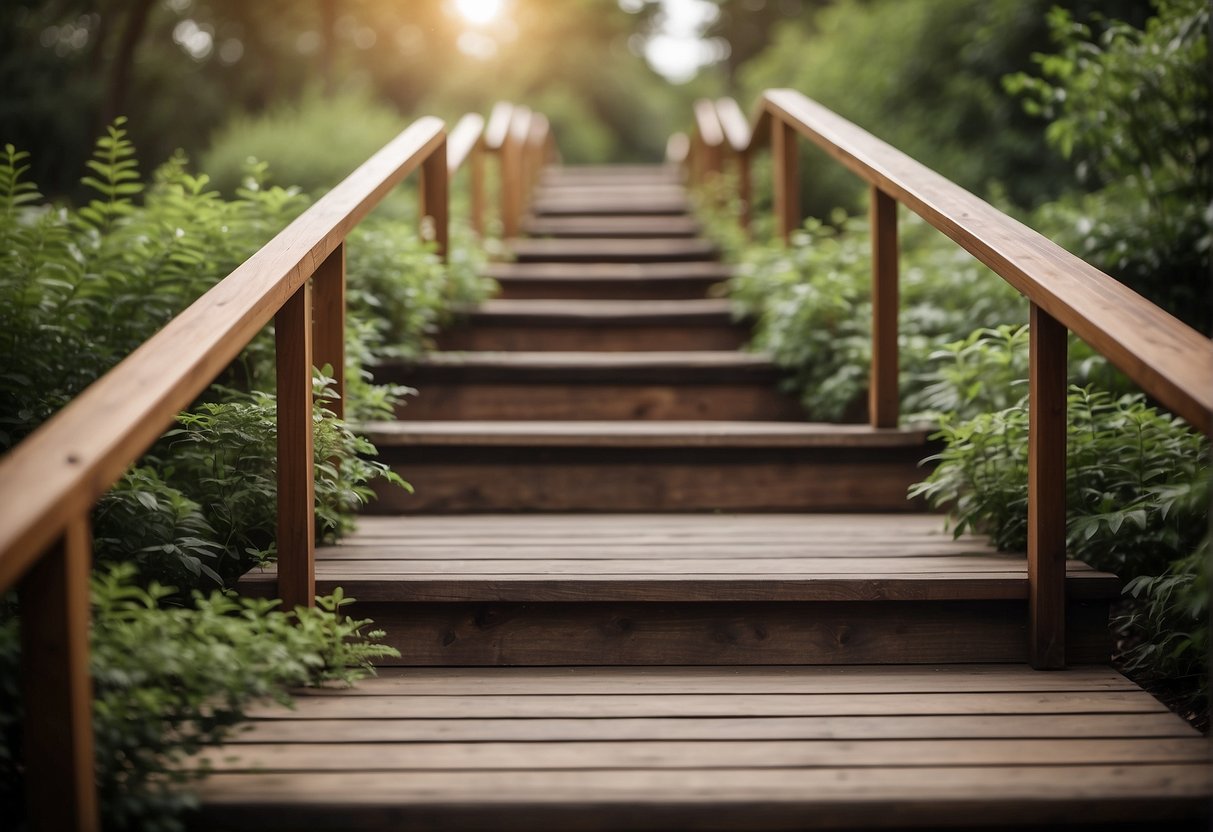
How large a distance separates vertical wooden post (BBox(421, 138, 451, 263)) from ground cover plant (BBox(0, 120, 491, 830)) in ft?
1.09

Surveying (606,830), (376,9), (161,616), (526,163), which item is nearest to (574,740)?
(606,830)

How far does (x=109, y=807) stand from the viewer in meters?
1.41

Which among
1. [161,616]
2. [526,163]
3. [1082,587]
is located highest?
[526,163]

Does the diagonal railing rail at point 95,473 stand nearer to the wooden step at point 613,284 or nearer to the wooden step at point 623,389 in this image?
the wooden step at point 623,389

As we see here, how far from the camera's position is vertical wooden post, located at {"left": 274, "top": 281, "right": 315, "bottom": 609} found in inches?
74.6

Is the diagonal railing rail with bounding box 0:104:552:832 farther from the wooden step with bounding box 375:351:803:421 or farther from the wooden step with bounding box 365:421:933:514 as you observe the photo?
the wooden step with bounding box 375:351:803:421

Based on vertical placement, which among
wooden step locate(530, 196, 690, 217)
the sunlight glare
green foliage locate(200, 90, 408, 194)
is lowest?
wooden step locate(530, 196, 690, 217)

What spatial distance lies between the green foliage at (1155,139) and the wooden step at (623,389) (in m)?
1.27

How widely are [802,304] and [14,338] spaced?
229 cm

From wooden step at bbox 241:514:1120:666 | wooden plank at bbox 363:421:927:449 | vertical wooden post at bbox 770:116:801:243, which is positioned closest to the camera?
wooden step at bbox 241:514:1120:666

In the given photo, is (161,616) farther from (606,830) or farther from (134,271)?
(134,271)

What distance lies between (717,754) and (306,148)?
20.1 feet

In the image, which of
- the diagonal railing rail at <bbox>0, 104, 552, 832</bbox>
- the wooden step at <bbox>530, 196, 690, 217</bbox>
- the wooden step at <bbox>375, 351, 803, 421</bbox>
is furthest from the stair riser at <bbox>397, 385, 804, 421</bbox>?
the wooden step at <bbox>530, 196, 690, 217</bbox>

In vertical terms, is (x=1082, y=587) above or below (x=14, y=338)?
below
